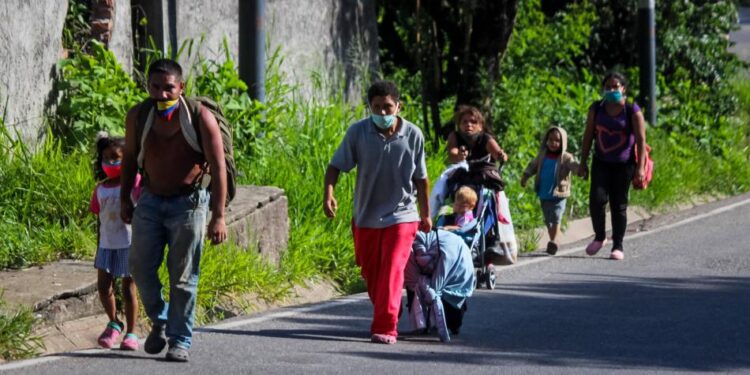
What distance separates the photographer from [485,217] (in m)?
11.4

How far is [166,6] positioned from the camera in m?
14.1

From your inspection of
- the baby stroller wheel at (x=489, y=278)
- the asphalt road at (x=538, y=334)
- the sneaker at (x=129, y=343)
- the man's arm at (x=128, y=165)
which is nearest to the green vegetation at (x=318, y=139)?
the sneaker at (x=129, y=343)

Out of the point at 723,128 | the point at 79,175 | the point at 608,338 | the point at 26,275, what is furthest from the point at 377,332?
the point at 723,128

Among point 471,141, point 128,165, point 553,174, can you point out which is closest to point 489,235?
point 471,141

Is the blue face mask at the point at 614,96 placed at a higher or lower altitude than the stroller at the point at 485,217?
higher

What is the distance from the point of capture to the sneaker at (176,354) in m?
8.22

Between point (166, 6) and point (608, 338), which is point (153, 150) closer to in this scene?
point (608, 338)

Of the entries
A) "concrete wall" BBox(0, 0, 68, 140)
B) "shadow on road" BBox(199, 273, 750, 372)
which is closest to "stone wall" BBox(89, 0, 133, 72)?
"concrete wall" BBox(0, 0, 68, 140)

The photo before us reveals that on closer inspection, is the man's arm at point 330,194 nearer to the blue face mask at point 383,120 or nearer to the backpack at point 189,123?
the blue face mask at point 383,120

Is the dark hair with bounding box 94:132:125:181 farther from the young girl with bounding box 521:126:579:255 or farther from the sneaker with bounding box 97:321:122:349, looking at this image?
the young girl with bounding box 521:126:579:255

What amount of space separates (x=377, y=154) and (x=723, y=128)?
12752mm

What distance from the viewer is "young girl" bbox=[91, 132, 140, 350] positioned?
864cm

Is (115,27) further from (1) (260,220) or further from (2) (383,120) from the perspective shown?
(2) (383,120)

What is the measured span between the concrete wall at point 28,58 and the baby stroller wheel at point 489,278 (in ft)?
12.7
